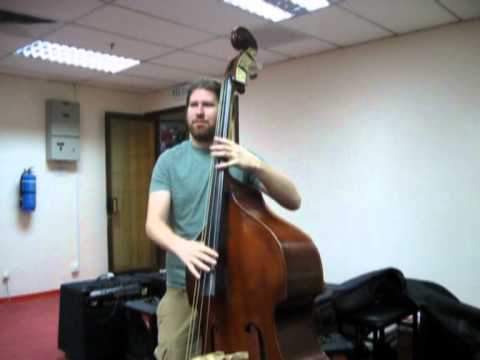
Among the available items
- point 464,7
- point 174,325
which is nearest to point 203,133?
point 174,325

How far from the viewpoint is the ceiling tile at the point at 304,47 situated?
3.73 meters

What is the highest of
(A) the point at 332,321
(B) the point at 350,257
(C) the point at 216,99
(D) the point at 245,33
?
(D) the point at 245,33

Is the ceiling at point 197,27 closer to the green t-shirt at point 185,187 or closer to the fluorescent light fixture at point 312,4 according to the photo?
the fluorescent light fixture at point 312,4

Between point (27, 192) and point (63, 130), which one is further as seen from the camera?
point (63, 130)

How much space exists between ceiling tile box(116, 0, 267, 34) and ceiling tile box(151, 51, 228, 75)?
0.78 metres

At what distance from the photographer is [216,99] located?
1.40 metres

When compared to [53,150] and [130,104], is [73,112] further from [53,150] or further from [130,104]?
[130,104]

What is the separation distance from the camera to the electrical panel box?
5.12 meters

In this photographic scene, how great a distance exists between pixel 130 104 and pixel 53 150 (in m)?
1.30

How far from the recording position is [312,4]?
9.61 ft

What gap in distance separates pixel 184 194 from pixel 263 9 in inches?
80.3

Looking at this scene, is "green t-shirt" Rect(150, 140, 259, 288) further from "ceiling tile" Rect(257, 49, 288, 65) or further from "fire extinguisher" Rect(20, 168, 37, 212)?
"fire extinguisher" Rect(20, 168, 37, 212)

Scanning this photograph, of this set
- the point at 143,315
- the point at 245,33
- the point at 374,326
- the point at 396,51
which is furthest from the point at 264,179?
the point at 396,51

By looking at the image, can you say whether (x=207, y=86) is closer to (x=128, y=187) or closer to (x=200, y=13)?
(x=200, y=13)
